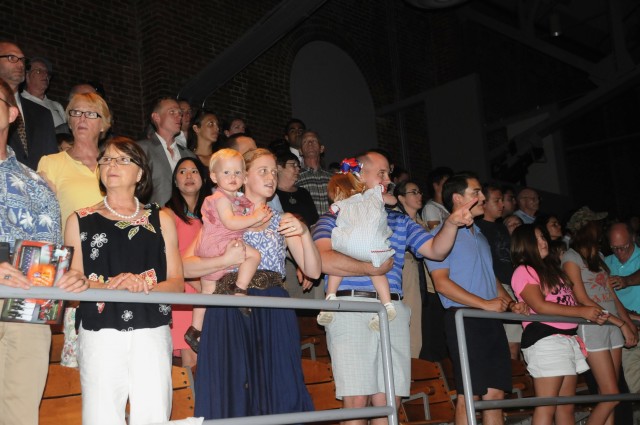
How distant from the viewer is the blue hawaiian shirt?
312cm

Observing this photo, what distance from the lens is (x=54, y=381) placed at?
153 inches

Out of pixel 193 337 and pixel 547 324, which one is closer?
pixel 193 337

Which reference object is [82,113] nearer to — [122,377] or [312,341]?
[122,377]

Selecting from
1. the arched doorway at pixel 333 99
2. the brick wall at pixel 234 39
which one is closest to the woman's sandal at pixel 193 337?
the brick wall at pixel 234 39

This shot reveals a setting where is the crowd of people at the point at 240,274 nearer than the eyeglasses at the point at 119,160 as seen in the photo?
Yes

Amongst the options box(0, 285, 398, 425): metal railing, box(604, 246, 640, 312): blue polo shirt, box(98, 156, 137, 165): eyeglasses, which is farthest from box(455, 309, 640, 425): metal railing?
box(604, 246, 640, 312): blue polo shirt

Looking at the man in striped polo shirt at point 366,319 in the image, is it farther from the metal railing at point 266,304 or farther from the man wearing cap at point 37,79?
the man wearing cap at point 37,79

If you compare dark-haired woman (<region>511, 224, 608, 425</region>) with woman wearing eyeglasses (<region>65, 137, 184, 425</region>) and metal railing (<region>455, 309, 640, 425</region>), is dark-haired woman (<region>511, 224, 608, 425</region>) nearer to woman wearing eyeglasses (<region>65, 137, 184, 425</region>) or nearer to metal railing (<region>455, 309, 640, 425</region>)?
metal railing (<region>455, 309, 640, 425</region>)

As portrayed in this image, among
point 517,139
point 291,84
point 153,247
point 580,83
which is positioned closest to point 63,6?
point 291,84

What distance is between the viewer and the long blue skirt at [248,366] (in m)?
3.46

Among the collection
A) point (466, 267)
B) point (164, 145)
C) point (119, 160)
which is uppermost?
point (164, 145)

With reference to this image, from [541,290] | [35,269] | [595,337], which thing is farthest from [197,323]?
[595,337]

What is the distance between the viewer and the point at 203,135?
249 inches

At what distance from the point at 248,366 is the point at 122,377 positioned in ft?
2.09
